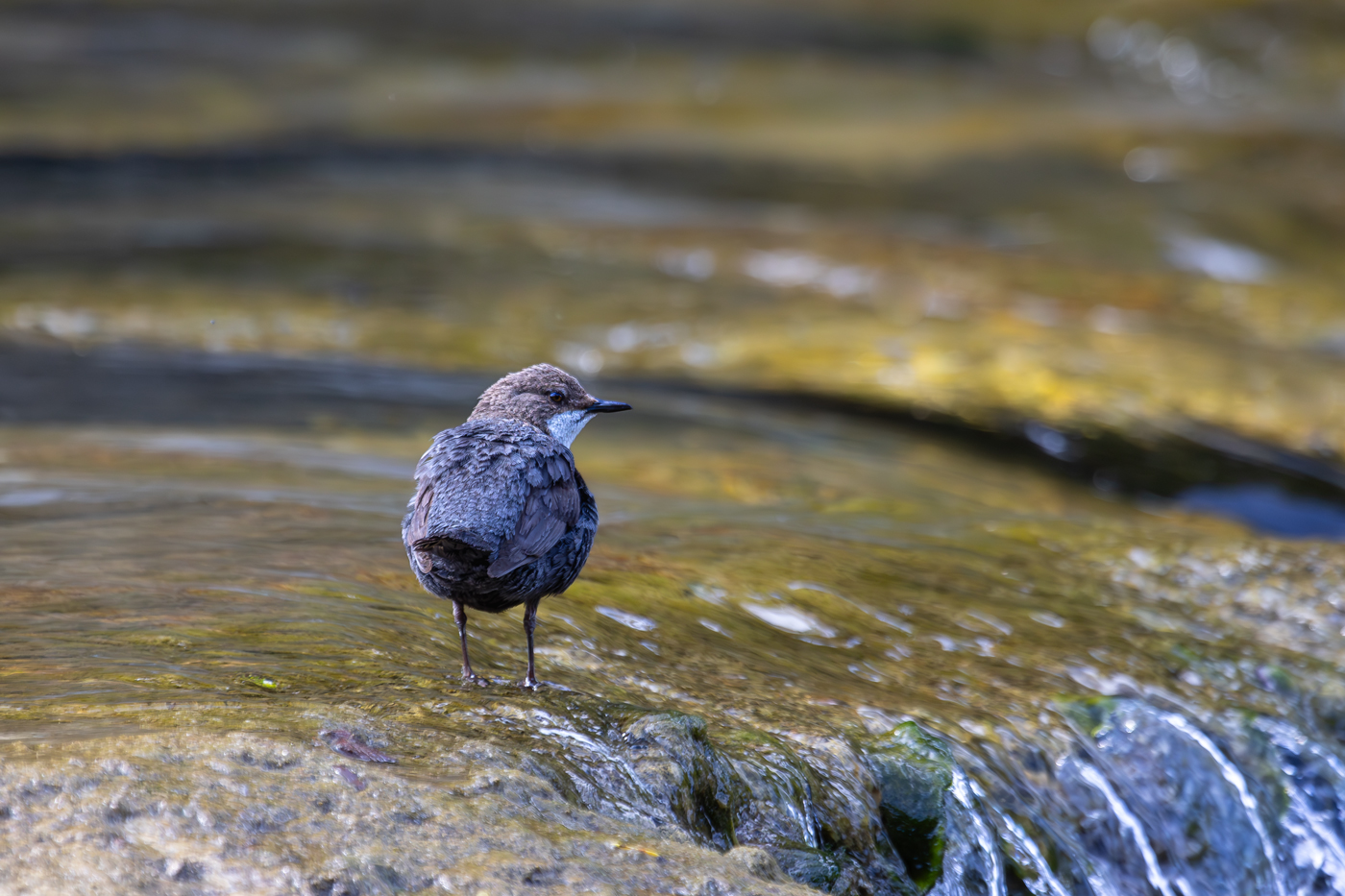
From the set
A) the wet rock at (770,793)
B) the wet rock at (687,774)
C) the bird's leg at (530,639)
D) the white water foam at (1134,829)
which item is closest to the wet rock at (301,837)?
the wet rock at (687,774)

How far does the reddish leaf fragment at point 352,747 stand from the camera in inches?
121

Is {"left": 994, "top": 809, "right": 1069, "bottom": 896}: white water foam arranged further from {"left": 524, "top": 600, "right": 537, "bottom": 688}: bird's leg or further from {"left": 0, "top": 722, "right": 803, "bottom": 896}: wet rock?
{"left": 524, "top": 600, "right": 537, "bottom": 688}: bird's leg

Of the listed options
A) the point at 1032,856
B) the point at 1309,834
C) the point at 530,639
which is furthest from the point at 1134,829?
the point at 530,639

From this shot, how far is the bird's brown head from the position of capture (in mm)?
4496

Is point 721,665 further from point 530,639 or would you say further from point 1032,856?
point 1032,856

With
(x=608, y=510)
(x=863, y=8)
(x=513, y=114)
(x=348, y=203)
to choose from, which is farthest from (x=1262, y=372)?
(x=863, y=8)

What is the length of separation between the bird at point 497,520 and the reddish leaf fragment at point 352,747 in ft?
1.63

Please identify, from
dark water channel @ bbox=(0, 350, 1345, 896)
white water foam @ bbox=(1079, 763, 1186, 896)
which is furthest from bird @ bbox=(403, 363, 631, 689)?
white water foam @ bbox=(1079, 763, 1186, 896)

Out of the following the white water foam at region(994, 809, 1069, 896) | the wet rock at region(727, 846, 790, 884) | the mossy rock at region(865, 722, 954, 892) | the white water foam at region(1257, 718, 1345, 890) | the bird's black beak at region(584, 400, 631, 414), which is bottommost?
the white water foam at region(1257, 718, 1345, 890)

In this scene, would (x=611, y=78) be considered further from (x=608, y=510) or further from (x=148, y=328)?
(x=608, y=510)

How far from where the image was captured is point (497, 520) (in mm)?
3451

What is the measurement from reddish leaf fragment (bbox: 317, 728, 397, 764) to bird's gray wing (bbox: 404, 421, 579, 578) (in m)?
0.50

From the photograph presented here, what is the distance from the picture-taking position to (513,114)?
17766 millimetres

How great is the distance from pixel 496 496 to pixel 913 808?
1609 mm
